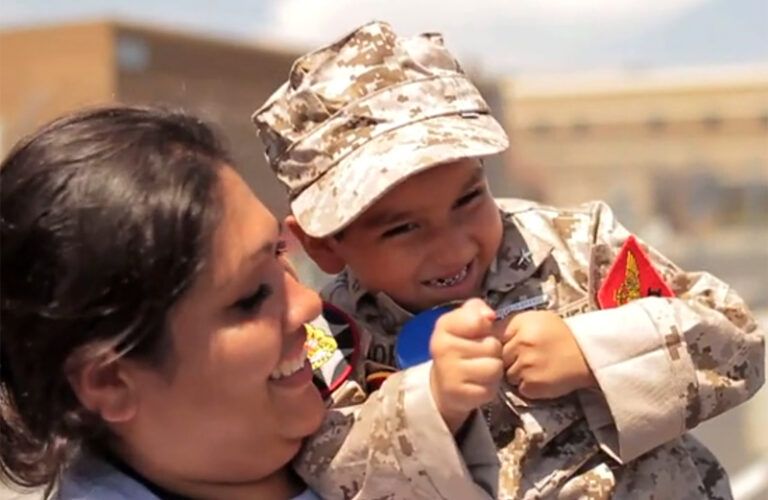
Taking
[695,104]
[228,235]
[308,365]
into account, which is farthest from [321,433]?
[695,104]

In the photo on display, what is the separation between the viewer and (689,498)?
1795 mm

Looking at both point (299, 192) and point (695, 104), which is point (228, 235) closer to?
point (299, 192)

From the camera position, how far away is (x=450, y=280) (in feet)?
5.69

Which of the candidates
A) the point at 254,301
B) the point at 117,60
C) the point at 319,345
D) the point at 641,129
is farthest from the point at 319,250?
the point at 641,129

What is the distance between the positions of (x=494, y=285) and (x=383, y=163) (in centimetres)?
22

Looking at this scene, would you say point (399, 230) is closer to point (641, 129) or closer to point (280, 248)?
point (280, 248)

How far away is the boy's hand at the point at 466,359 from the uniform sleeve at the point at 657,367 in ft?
0.59

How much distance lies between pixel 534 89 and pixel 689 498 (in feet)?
157

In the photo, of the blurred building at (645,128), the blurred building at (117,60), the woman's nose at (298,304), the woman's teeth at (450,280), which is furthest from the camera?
the blurred building at (645,128)

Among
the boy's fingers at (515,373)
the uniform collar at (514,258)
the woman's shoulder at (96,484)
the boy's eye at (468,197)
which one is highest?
the boy's eye at (468,197)

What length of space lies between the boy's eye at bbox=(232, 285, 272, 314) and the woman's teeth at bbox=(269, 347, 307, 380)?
69mm

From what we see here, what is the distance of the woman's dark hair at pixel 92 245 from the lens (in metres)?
1.53

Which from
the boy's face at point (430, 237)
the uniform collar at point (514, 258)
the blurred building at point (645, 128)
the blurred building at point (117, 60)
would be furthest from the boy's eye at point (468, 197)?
the blurred building at point (645, 128)

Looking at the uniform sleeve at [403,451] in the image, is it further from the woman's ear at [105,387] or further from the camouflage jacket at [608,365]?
the woman's ear at [105,387]
